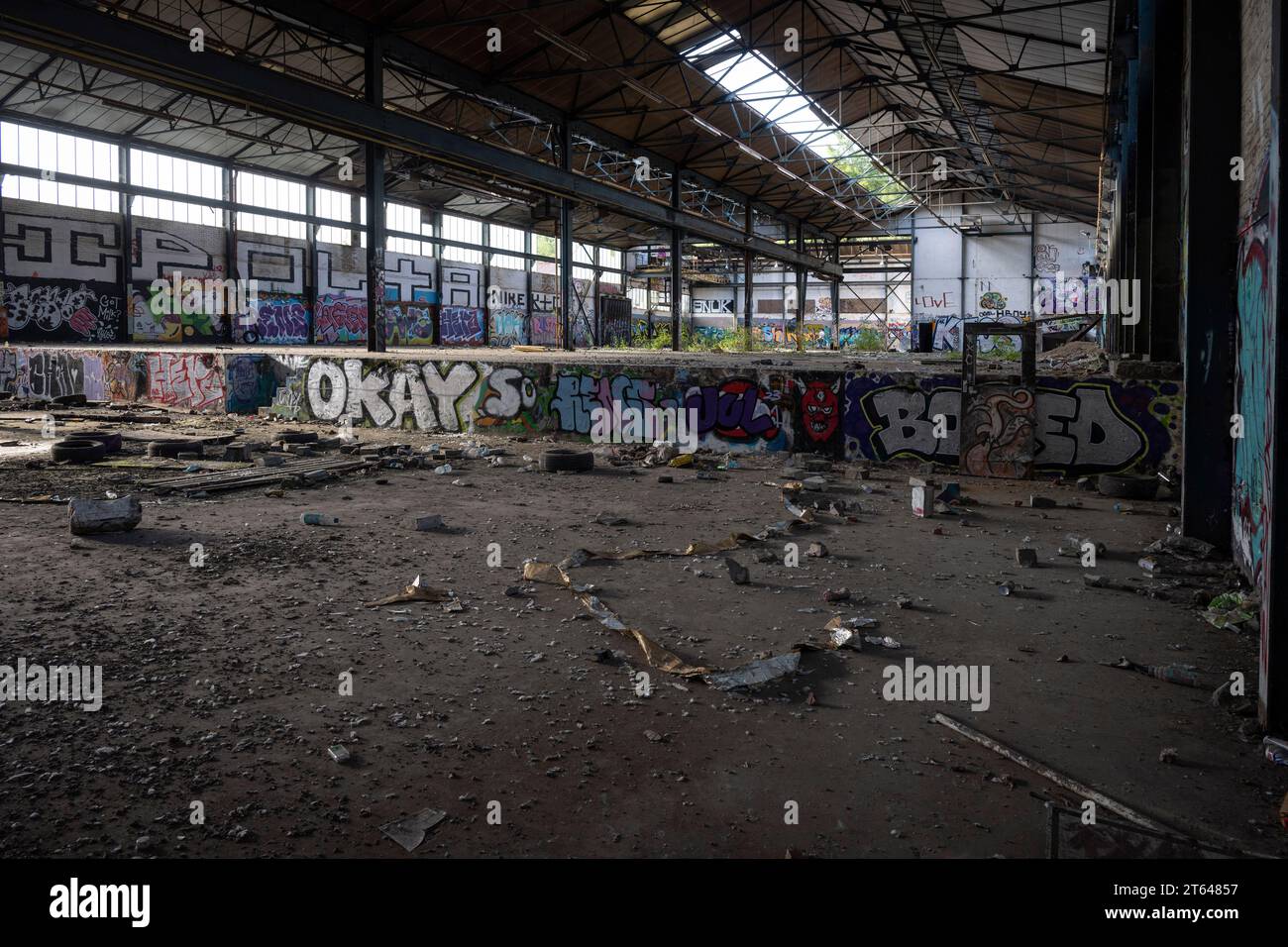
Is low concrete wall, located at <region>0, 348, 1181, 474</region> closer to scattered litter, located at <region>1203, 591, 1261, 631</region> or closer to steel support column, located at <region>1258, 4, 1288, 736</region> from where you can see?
scattered litter, located at <region>1203, 591, 1261, 631</region>

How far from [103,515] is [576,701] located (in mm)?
5095

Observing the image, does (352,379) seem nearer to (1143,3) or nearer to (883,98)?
(1143,3)

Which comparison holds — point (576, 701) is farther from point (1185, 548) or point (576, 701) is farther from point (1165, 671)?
point (1185, 548)

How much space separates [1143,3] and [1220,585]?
8822mm

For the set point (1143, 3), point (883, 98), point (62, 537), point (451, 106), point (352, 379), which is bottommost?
point (62, 537)

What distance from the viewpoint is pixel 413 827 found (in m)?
2.76

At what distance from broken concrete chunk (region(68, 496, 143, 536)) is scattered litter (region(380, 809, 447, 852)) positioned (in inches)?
212

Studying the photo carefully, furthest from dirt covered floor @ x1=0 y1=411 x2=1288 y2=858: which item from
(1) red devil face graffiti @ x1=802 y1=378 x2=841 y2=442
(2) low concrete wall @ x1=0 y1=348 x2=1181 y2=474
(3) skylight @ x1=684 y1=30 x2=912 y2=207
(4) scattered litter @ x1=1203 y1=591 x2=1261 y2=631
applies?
(3) skylight @ x1=684 y1=30 x2=912 y2=207

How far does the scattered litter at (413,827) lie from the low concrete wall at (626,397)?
32.0ft

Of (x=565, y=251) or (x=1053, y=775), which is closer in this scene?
(x=1053, y=775)

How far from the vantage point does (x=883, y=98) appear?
90.2 ft

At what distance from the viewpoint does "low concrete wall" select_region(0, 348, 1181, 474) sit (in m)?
10.4

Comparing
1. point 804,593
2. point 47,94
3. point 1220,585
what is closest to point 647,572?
point 804,593

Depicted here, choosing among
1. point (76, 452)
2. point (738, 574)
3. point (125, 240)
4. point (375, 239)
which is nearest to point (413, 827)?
point (738, 574)
